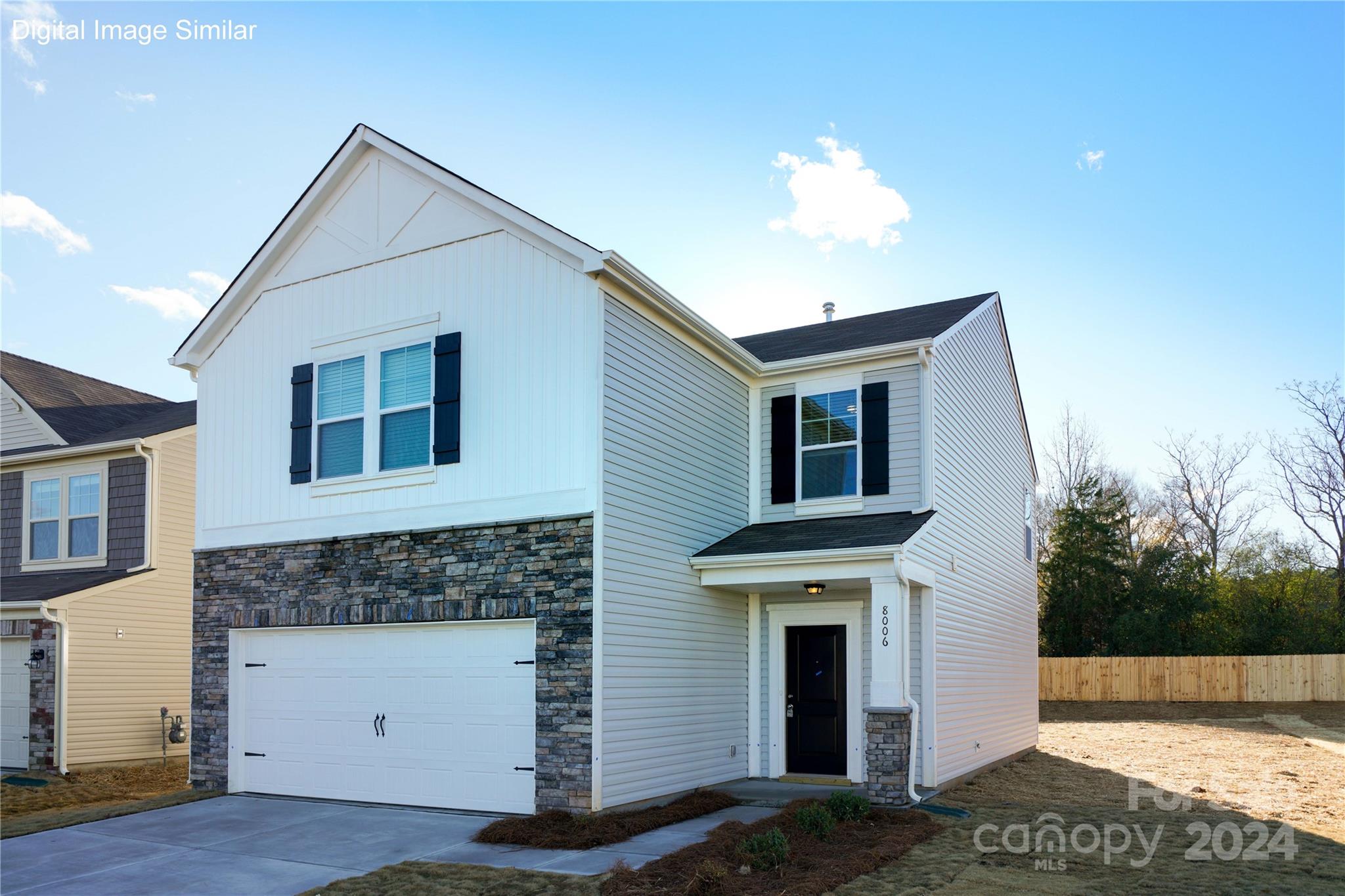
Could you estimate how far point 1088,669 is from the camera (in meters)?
28.6

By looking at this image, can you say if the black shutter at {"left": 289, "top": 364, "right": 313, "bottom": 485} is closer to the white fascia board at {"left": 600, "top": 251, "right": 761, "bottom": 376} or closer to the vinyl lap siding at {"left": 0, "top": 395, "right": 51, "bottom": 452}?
the white fascia board at {"left": 600, "top": 251, "right": 761, "bottom": 376}

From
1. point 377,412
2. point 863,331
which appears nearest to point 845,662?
point 863,331

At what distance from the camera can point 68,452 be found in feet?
59.0

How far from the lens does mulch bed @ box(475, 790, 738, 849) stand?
9.30m

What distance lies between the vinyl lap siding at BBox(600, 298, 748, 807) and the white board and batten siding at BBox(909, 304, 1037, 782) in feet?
8.68

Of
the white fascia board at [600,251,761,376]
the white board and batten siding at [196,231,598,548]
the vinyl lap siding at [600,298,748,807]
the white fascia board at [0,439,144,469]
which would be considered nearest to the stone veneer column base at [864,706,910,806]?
the vinyl lap siding at [600,298,748,807]

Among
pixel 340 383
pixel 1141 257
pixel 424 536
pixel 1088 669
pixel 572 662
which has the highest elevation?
pixel 1141 257

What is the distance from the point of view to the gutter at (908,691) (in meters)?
10.7

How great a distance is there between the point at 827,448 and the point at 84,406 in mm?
15424

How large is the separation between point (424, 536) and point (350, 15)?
6160 mm

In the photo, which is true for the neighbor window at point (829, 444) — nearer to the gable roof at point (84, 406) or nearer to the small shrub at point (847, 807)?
the small shrub at point (847, 807)

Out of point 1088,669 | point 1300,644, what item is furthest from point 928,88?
point 1300,644

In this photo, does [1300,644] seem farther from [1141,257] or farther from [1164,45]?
[1164,45]

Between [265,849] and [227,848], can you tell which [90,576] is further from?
[265,849]
